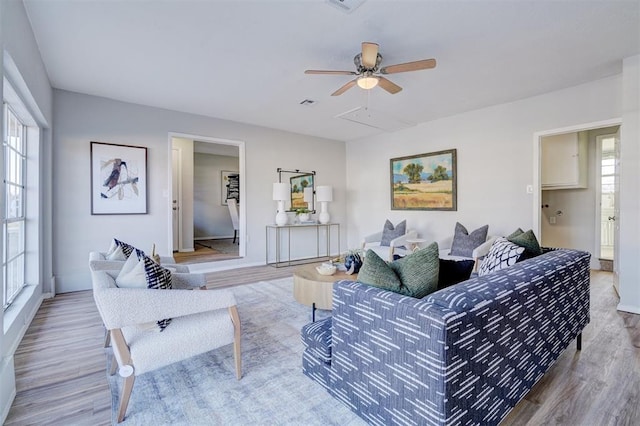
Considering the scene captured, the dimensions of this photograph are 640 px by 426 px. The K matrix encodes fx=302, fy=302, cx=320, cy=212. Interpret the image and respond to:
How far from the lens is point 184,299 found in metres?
1.70

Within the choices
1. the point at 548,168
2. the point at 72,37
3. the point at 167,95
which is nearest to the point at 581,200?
the point at 548,168

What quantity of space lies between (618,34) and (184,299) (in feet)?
13.3

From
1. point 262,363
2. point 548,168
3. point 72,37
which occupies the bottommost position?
point 262,363

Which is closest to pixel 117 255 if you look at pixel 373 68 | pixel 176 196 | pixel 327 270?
pixel 327 270

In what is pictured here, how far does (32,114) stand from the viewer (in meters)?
3.05

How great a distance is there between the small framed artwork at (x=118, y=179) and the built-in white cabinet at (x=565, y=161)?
20.7 ft

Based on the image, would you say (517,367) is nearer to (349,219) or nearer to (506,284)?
(506,284)

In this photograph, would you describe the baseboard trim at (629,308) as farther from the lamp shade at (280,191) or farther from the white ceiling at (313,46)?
the lamp shade at (280,191)

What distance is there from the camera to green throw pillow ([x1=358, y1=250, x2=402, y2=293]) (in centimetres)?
140

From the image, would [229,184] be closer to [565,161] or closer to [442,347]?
[565,161]

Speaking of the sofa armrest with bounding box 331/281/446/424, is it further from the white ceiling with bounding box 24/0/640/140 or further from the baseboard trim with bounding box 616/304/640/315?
the baseboard trim with bounding box 616/304/640/315

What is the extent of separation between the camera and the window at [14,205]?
256 centimetres

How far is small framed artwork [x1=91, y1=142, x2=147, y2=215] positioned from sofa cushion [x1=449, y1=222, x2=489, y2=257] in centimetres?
456

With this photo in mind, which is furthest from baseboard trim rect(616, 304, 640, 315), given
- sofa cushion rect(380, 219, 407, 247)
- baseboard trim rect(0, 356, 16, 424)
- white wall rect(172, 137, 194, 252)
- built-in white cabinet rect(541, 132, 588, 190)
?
white wall rect(172, 137, 194, 252)
